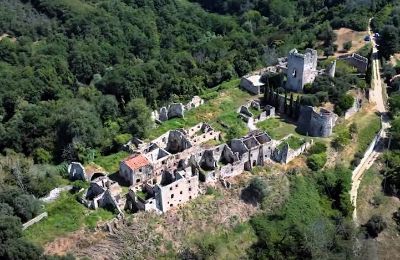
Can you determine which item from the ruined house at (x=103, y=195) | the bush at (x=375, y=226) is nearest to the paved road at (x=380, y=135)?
the bush at (x=375, y=226)

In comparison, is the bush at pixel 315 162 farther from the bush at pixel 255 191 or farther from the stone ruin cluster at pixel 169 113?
the stone ruin cluster at pixel 169 113

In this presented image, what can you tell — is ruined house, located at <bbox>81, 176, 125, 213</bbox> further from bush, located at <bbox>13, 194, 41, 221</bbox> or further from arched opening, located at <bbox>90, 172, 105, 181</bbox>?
bush, located at <bbox>13, 194, 41, 221</bbox>

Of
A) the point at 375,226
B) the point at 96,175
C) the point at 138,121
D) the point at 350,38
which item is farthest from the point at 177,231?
the point at 350,38

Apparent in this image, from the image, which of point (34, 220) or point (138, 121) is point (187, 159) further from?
point (34, 220)

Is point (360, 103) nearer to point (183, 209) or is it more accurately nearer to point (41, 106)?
point (183, 209)

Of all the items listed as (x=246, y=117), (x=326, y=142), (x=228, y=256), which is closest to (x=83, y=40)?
(x=246, y=117)
